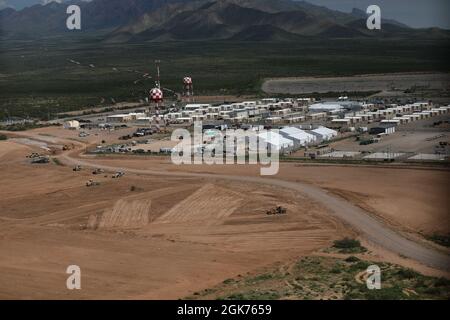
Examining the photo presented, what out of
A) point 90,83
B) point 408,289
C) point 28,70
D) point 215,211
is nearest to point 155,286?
point 408,289

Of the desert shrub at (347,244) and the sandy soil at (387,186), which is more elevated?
the sandy soil at (387,186)

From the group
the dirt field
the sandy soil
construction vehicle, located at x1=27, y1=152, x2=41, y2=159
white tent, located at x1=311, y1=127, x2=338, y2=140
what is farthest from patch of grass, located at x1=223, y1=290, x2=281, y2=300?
the dirt field

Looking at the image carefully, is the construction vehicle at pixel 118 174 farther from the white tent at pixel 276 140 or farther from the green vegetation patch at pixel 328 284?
the green vegetation patch at pixel 328 284

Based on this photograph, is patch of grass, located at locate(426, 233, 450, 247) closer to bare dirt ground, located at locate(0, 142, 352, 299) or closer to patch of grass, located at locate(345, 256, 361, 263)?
bare dirt ground, located at locate(0, 142, 352, 299)

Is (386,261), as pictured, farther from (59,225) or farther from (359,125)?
(359,125)

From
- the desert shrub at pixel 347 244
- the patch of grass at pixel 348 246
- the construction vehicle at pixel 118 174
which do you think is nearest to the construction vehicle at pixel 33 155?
the construction vehicle at pixel 118 174

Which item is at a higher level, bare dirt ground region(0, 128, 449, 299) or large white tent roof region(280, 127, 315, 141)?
large white tent roof region(280, 127, 315, 141)
